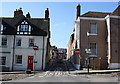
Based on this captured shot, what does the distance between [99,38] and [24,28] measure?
12.8 metres

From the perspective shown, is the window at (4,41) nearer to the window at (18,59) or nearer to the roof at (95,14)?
the window at (18,59)

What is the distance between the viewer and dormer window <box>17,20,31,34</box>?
23.8 m

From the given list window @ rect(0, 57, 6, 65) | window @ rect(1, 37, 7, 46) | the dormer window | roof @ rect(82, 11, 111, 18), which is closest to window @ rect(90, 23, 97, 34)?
roof @ rect(82, 11, 111, 18)

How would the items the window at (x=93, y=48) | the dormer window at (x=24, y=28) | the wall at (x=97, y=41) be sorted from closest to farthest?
1. the wall at (x=97, y=41)
2. the window at (x=93, y=48)
3. the dormer window at (x=24, y=28)

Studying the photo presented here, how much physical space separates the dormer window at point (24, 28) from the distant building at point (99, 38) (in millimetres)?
8544

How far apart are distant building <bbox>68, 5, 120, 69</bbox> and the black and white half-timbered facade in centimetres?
628

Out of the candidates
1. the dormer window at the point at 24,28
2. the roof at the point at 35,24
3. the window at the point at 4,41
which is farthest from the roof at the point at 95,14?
the window at the point at 4,41

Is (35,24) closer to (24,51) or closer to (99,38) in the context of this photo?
(24,51)

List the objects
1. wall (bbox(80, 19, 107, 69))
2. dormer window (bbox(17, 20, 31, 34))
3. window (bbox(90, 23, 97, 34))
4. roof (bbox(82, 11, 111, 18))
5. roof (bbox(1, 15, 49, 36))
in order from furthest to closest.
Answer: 1. roof (bbox(1, 15, 49, 36))
2. dormer window (bbox(17, 20, 31, 34))
3. roof (bbox(82, 11, 111, 18))
4. window (bbox(90, 23, 97, 34))
5. wall (bbox(80, 19, 107, 69))

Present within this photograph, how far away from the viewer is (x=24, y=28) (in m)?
24.0

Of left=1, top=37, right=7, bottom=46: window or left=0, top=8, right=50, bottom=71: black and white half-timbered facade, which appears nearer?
left=0, top=8, right=50, bottom=71: black and white half-timbered facade

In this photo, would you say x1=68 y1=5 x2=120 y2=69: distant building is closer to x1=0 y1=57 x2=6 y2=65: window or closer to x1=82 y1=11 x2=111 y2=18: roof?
x1=82 y1=11 x2=111 y2=18: roof

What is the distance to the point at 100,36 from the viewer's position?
22.8m

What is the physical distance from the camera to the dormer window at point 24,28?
23.8 m
